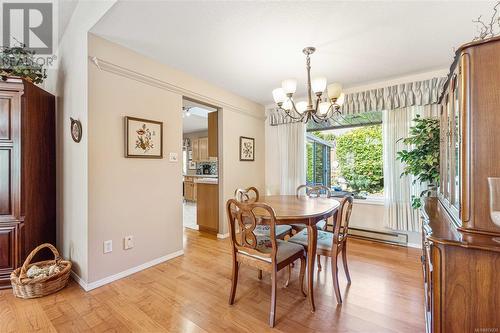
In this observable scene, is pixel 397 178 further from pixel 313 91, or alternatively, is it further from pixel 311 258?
pixel 311 258

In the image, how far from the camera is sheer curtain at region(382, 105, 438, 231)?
3.13 meters

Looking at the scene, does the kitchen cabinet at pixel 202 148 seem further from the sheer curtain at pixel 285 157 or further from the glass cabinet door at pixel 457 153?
the glass cabinet door at pixel 457 153

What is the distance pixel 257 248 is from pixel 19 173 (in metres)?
2.45

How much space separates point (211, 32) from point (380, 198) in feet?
11.1

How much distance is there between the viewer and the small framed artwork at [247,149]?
4062 mm

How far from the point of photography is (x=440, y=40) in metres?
2.29

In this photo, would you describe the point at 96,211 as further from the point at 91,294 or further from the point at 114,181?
the point at 91,294

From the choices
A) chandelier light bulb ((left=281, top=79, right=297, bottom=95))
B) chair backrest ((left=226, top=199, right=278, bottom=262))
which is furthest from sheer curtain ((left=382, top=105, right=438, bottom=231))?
chair backrest ((left=226, top=199, right=278, bottom=262))

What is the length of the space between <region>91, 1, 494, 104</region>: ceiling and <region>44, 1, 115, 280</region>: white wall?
29cm

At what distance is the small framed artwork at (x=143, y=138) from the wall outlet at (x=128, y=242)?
89cm

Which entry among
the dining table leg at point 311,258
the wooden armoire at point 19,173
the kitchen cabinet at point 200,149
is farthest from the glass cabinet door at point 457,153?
the kitchen cabinet at point 200,149

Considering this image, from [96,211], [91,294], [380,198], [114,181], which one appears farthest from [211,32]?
[380,198]

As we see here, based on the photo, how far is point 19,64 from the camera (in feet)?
7.57

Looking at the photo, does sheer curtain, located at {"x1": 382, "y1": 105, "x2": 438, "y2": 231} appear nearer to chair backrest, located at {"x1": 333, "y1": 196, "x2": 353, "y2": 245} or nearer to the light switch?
chair backrest, located at {"x1": 333, "y1": 196, "x2": 353, "y2": 245}
